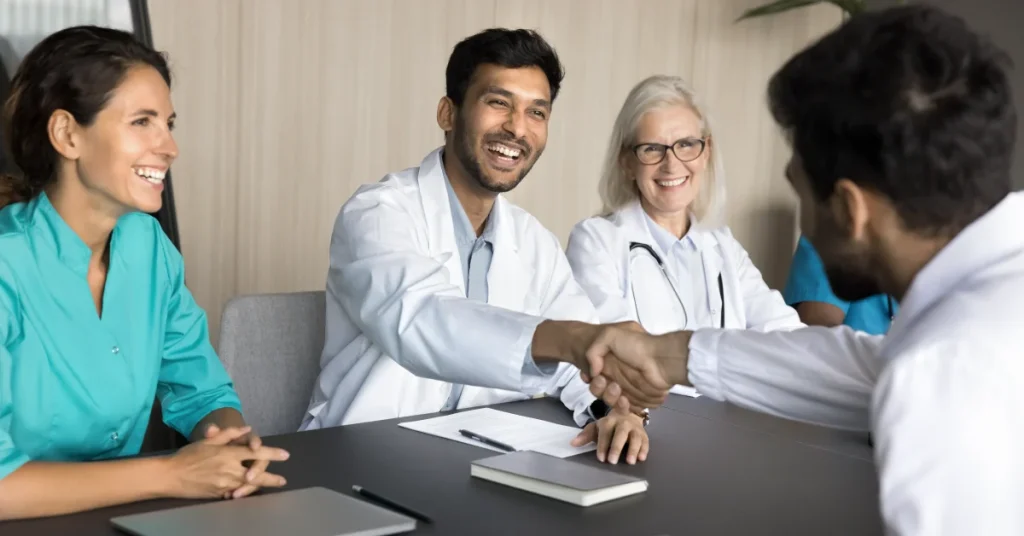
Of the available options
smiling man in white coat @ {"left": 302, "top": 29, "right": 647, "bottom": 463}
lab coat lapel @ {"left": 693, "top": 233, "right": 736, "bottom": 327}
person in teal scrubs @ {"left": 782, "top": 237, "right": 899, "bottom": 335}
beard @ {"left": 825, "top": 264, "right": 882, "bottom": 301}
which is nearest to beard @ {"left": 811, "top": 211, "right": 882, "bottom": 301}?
beard @ {"left": 825, "top": 264, "right": 882, "bottom": 301}

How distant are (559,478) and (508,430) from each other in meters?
0.35

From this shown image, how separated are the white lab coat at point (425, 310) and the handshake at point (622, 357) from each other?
0.20 feet

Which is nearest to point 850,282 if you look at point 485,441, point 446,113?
point 485,441

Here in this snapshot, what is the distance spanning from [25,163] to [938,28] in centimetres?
143

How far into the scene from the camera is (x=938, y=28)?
1.14 metres

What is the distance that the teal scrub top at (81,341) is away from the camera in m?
1.64

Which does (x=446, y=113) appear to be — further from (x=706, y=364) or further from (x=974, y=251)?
(x=974, y=251)

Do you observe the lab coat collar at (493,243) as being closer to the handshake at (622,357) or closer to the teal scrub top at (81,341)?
the handshake at (622,357)

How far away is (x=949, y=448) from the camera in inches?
38.0

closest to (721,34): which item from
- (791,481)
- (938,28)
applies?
(791,481)

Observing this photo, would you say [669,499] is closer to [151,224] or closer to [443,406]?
[443,406]

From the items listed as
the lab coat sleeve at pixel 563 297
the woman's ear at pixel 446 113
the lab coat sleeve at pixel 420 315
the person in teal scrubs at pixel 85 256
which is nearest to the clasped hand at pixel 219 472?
the person in teal scrubs at pixel 85 256

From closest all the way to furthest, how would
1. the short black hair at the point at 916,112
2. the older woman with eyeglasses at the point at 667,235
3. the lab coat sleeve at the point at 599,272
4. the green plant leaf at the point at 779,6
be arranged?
the short black hair at the point at 916,112 < the lab coat sleeve at the point at 599,272 < the older woman with eyeglasses at the point at 667,235 < the green plant leaf at the point at 779,6

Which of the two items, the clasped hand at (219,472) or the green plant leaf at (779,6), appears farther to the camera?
the green plant leaf at (779,6)
